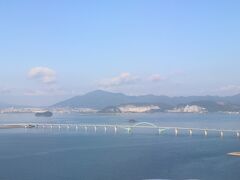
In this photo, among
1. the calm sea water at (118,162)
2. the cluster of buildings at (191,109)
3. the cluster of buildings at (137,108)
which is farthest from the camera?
the cluster of buildings at (137,108)

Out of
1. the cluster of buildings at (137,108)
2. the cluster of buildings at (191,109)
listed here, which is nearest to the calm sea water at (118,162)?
the cluster of buildings at (191,109)

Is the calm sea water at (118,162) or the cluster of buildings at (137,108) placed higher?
the cluster of buildings at (137,108)

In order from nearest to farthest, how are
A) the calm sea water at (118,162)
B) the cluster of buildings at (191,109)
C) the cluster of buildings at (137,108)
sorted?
the calm sea water at (118,162) → the cluster of buildings at (191,109) → the cluster of buildings at (137,108)

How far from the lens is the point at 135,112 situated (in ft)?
598

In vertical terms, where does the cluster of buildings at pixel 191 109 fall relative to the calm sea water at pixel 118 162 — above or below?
above

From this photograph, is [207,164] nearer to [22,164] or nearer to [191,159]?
[191,159]

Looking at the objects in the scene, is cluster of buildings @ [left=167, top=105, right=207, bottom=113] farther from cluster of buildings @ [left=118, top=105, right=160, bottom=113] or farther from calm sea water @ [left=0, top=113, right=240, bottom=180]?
calm sea water @ [left=0, top=113, right=240, bottom=180]

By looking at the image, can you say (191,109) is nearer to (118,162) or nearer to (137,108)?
(137,108)

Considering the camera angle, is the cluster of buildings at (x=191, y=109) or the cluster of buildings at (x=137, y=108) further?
the cluster of buildings at (x=137, y=108)

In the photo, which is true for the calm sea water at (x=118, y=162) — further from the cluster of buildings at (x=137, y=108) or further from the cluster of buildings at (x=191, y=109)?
the cluster of buildings at (x=137, y=108)

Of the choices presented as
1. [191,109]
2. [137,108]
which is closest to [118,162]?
[191,109]

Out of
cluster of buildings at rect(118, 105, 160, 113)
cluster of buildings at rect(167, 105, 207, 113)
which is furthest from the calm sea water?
cluster of buildings at rect(118, 105, 160, 113)

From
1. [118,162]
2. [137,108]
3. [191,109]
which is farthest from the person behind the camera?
[137,108]

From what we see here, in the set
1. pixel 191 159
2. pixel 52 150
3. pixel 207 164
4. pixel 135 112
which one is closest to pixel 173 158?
pixel 191 159
